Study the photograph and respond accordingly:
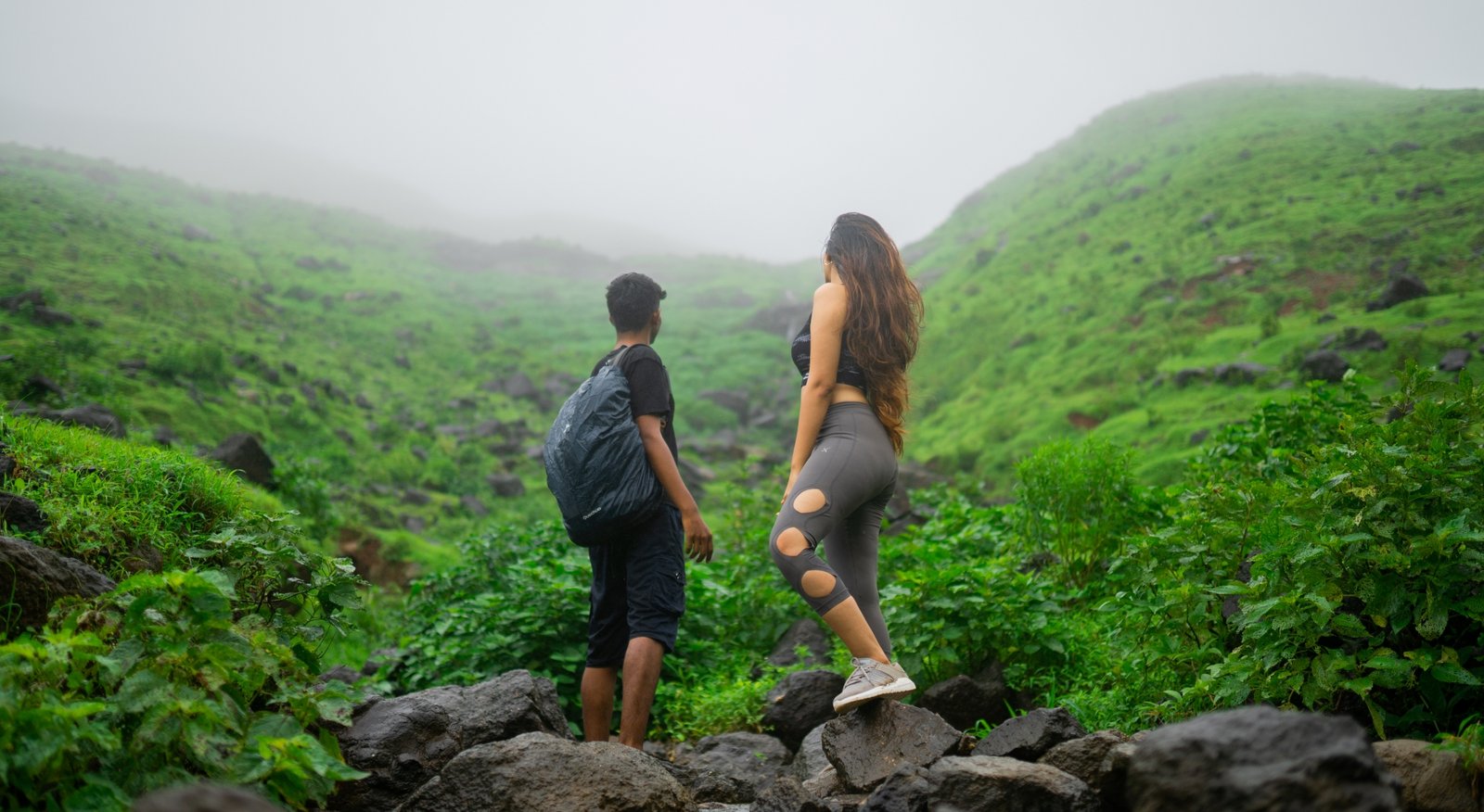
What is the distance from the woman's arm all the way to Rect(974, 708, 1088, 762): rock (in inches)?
56.2

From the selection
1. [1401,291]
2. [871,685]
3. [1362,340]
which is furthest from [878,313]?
[1401,291]

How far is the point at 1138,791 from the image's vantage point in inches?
85.9

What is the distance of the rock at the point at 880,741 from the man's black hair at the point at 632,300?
2403 mm

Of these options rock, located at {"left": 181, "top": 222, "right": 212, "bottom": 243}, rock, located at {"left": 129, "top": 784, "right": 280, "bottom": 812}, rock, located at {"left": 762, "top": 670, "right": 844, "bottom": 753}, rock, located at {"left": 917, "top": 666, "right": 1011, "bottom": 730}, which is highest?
rock, located at {"left": 181, "top": 222, "right": 212, "bottom": 243}

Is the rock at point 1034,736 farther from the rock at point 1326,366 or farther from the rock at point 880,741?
the rock at point 1326,366

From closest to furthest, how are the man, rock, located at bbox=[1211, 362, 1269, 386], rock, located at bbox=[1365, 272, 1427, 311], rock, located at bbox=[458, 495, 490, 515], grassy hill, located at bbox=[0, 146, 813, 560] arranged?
the man
grassy hill, located at bbox=[0, 146, 813, 560]
rock, located at bbox=[1211, 362, 1269, 386]
rock, located at bbox=[1365, 272, 1427, 311]
rock, located at bbox=[458, 495, 490, 515]

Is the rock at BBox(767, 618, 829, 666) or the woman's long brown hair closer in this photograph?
the woman's long brown hair

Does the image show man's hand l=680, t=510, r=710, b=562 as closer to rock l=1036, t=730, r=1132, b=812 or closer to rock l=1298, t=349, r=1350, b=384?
rock l=1036, t=730, r=1132, b=812

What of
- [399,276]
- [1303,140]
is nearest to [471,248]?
[399,276]

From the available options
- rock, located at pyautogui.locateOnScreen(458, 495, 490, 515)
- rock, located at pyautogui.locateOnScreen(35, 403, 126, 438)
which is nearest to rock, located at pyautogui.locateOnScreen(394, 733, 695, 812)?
rock, located at pyautogui.locateOnScreen(35, 403, 126, 438)

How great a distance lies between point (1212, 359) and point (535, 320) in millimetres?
29697

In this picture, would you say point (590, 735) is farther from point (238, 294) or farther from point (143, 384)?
point (238, 294)

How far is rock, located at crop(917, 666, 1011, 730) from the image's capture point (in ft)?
16.7

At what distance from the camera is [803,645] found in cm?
676
